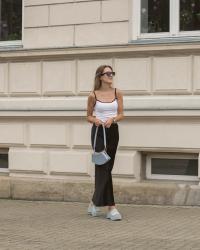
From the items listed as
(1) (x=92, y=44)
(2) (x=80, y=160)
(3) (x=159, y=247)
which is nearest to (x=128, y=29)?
(1) (x=92, y=44)

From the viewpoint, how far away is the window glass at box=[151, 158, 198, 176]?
955cm

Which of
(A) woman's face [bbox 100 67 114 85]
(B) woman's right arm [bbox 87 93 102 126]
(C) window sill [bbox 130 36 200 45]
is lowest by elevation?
(B) woman's right arm [bbox 87 93 102 126]

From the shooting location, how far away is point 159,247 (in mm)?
6672

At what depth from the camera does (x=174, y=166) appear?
383 inches

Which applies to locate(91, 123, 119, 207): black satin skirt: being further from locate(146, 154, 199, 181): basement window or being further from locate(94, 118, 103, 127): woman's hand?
locate(146, 154, 199, 181): basement window

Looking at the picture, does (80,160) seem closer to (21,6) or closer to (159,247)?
(21,6)

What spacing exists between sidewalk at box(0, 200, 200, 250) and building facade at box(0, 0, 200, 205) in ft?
1.80

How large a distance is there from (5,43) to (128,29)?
2.33 m

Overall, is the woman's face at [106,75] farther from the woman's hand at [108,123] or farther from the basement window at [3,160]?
the basement window at [3,160]

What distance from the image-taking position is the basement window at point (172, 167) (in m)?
9.54

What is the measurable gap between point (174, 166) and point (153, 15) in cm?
231

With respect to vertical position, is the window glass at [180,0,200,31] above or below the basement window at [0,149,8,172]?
above

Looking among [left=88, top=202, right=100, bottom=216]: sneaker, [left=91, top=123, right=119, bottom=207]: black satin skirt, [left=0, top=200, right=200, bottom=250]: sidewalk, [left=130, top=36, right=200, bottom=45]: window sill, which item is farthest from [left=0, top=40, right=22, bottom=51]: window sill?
[left=88, top=202, right=100, bottom=216]: sneaker

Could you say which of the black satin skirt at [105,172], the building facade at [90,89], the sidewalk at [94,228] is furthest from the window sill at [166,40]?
the sidewalk at [94,228]
